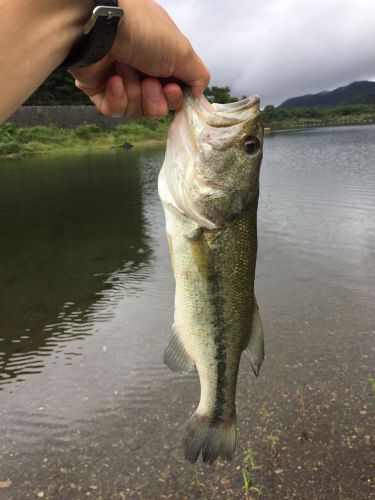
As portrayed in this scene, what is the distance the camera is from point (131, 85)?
2.44 metres

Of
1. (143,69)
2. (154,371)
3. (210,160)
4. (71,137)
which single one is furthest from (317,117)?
(143,69)

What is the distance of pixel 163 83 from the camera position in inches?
94.4

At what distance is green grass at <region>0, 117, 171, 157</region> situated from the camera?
47094mm

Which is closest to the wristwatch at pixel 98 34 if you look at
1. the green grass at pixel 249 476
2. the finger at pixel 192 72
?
the finger at pixel 192 72

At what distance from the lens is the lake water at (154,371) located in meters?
4.77

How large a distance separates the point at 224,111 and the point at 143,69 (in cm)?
48

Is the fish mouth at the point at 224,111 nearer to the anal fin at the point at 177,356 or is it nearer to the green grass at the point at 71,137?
the anal fin at the point at 177,356

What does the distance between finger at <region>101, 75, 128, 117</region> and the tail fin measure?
75.6 inches

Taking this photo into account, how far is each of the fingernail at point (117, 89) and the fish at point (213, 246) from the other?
0.32 metres

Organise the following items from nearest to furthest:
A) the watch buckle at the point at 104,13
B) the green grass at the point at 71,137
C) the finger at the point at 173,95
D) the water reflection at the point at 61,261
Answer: the watch buckle at the point at 104,13 < the finger at the point at 173,95 < the water reflection at the point at 61,261 < the green grass at the point at 71,137

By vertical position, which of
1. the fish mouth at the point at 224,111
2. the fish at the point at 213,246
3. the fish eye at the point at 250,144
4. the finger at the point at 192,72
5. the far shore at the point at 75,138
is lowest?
the far shore at the point at 75,138

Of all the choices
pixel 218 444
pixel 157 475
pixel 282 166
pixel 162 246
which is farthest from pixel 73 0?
pixel 282 166

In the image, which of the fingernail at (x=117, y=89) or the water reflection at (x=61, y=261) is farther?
the water reflection at (x=61, y=261)

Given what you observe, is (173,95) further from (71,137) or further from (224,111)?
(71,137)
